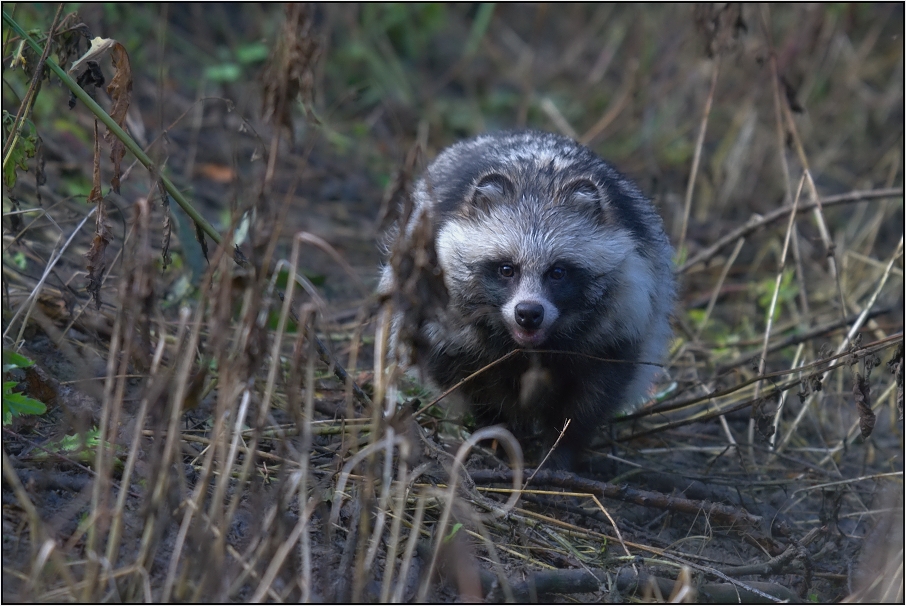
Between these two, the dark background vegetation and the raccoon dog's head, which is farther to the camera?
the raccoon dog's head

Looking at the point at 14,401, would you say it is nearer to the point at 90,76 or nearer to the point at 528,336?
the point at 90,76

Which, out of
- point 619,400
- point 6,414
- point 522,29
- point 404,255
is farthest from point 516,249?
point 522,29

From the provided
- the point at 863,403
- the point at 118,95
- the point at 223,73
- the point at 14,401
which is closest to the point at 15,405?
the point at 14,401

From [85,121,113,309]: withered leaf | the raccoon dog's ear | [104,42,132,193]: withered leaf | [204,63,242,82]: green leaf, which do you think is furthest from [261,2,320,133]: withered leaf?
[204,63,242,82]: green leaf

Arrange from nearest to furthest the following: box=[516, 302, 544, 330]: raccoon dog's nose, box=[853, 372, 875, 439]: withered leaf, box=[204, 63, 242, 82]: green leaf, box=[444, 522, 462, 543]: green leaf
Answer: box=[444, 522, 462, 543]: green leaf → box=[853, 372, 875, 439]: withered leaf → box=[516, 302, 544, 330]: raccoon dog's nose → box=[204, 63, 242, 82]: green leaf

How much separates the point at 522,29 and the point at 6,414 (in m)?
10.1

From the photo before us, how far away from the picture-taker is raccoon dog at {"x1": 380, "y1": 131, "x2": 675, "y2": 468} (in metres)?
4.50

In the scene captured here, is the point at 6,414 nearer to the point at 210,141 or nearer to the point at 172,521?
the point at 172,521

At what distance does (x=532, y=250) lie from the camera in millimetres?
4465

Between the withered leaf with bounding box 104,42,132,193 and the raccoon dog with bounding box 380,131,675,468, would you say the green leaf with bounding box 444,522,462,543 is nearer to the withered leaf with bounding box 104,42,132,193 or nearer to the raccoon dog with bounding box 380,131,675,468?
the raccoon dog with bounding box 380,131,675,468

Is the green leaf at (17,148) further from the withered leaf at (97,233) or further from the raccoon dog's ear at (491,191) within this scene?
the raccoon dog's ear at (491,191)

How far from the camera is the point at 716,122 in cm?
1052

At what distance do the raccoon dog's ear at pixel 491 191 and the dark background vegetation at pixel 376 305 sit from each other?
79 cm

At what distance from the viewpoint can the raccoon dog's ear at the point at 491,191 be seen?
4.65 metres
